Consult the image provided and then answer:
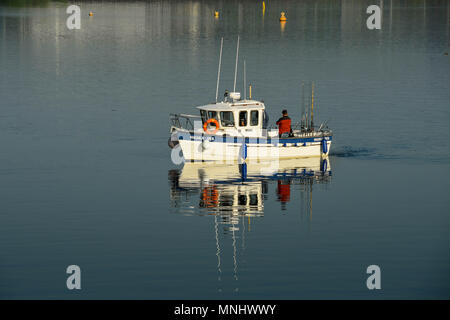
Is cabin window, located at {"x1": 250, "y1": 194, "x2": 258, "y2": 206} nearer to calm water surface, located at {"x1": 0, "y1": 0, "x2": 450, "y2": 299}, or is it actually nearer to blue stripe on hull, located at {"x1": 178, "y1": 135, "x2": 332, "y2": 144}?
calm water surface, located at {"x1": 0, "y1": 0, "x2": 450, "y2": 299}

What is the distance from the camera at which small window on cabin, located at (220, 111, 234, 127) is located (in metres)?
54.6

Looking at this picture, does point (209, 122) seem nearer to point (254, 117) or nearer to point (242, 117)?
point (242, 117)

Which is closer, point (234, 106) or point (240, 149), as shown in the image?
point (240, 149)

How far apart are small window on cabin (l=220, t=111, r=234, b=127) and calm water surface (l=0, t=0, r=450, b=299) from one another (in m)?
2.86

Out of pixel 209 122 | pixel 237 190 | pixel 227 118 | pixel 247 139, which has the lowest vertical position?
pixel 237 190

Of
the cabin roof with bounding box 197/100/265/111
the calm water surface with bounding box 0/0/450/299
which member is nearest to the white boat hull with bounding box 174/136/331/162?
the calm water surface with bounding box 0/0/450/299

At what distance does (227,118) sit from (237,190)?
7.28m

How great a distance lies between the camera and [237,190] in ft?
160

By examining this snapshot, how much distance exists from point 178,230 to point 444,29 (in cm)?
14780

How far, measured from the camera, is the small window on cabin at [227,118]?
54594 millimetres

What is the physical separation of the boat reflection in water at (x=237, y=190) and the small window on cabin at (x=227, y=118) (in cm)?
257

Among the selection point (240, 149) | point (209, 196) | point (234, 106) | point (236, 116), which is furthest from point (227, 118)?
point (209, 196)

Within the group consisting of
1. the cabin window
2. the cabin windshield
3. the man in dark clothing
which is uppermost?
the cabin windshield

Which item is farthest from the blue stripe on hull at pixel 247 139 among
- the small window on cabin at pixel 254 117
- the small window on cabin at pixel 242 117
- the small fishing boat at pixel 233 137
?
the small window on cabin at pixel 254 117
